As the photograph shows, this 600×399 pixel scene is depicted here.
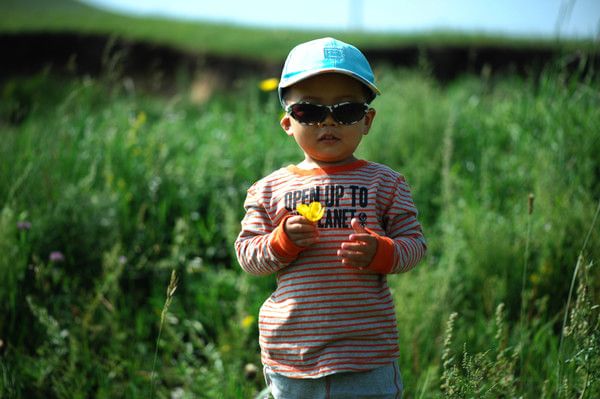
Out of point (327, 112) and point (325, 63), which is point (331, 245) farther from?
point (325, 63)

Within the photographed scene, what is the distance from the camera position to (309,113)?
5.69 feet

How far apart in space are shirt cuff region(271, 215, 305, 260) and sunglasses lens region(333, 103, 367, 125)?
0.97 ft

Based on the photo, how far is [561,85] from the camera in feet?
12.7

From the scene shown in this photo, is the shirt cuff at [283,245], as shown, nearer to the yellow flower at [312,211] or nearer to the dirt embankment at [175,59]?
the yellow flower at [312,211]

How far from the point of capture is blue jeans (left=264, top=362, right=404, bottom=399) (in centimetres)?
166

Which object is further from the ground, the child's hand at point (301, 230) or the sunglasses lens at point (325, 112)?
the sunglasses lens at point (325, 112)

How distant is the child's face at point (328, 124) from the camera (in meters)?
1.74

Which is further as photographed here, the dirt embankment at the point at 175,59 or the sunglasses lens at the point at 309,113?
the dirt embankment at the point at 175,59

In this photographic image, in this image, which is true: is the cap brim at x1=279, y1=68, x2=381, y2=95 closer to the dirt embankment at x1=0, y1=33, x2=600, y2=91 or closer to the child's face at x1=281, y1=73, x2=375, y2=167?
the child's face at x1=281, y1=73, x2=375, y2=167

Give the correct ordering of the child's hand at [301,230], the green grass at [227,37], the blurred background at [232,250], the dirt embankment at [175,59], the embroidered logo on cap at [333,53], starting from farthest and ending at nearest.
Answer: the green grass at [227,37], the dirt embankment at [175,59], the blurred background at [232,250], the embroidered logo on cap at [333,53], the child's hand at [301,230]

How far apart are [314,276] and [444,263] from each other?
1.57 m

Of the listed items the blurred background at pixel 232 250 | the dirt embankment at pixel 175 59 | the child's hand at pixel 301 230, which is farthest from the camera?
the dirt embankment at pixel 175 59

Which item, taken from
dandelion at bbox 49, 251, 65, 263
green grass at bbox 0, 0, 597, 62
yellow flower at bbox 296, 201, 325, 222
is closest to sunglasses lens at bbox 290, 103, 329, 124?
yellow flower at bbox 296, 201, 325, 222

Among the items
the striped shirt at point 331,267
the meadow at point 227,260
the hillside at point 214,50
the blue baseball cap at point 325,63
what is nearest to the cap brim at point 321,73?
the blue baseball cap at point 325,63
